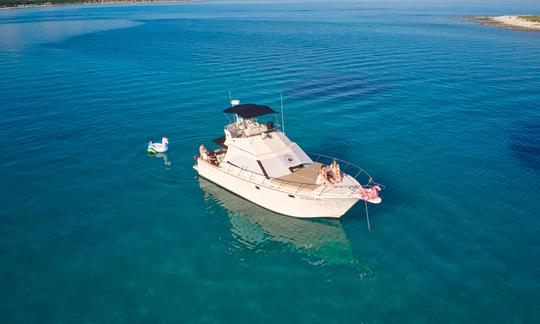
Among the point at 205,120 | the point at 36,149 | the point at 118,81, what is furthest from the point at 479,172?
the point at 118,81

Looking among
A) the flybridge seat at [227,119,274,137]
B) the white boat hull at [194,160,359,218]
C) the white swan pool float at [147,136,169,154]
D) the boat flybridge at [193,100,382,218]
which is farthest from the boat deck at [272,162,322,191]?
the white swan pool float at [147,136,169,154]

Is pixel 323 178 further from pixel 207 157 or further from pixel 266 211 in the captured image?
pixel 207 157

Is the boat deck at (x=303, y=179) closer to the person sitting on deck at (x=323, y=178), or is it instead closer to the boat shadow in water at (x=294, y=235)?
the person sitting on deck at (x=323, y=178)

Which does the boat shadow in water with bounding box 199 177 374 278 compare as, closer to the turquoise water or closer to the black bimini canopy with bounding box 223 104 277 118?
the turquoise water

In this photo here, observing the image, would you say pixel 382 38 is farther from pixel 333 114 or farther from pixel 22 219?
pixel 22 219

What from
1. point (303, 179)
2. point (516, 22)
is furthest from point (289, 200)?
point (516, 22)

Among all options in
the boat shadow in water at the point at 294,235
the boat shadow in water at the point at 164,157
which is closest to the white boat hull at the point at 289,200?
the boat shadow in water at the point at 294,235

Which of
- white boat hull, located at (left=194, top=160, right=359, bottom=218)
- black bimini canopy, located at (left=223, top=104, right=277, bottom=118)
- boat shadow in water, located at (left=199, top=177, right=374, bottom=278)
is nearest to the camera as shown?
boat shadow in water, located at (left=199, top=177, right=374, bottom=278)
